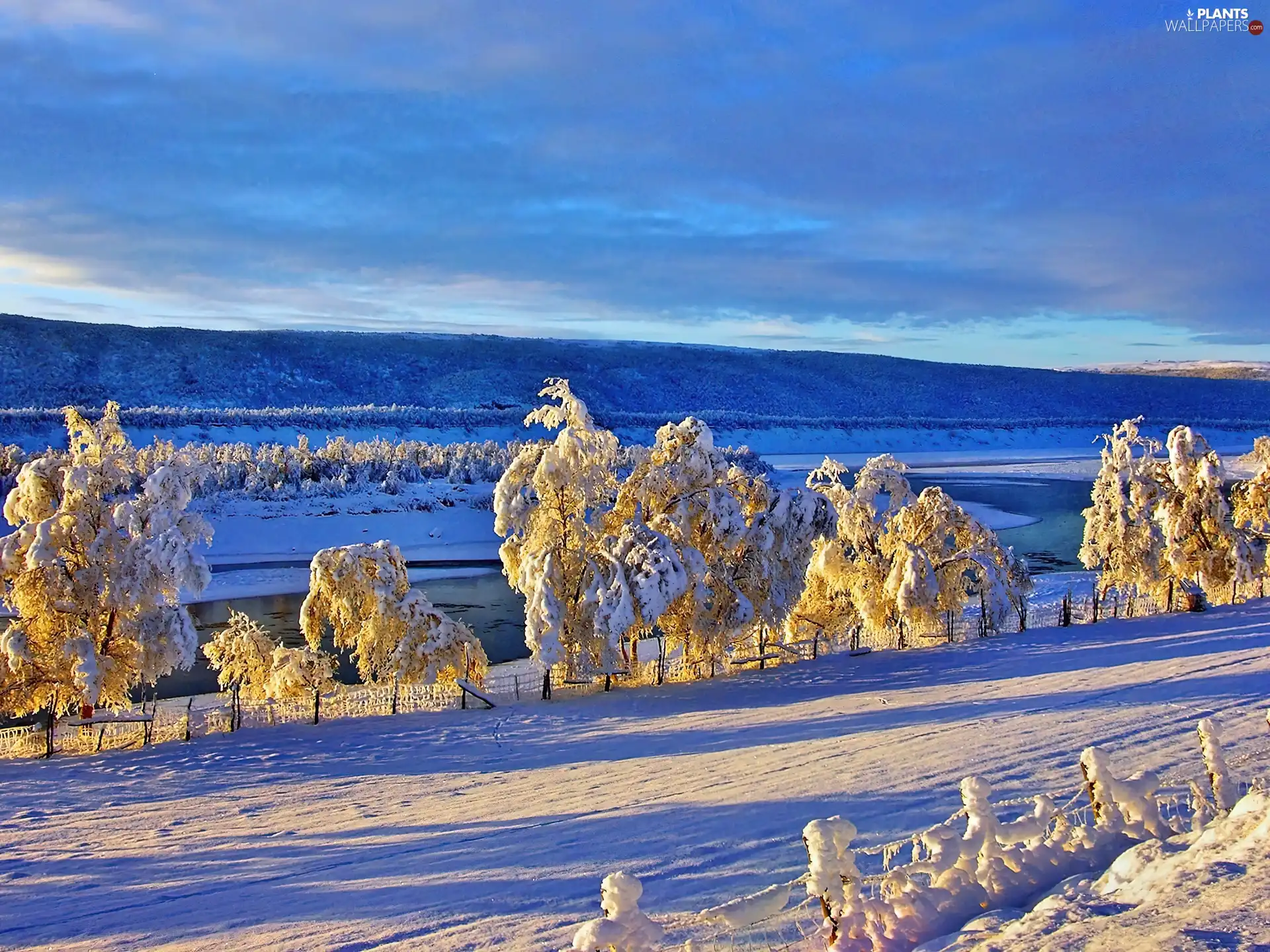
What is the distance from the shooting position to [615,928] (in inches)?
257

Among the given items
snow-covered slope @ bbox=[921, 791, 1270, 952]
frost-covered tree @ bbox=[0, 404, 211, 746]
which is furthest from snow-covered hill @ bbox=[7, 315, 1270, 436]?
snow-covered slope @ bbox=[921, 791, 1270, 952]

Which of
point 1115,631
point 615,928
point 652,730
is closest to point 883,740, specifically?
point 652,730

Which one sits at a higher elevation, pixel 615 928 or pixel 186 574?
pixel 186 574

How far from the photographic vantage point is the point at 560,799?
45.5 feet

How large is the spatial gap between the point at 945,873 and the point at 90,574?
61.2 ft

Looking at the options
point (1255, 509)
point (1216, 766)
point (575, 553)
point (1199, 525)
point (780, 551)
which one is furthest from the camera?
point (1255, 509)

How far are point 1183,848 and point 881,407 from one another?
178134 millimetres

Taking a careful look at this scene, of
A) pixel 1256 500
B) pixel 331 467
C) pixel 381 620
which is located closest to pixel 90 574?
pixel 381 620

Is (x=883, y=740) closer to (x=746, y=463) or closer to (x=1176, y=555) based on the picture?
(x=1176, y=555)

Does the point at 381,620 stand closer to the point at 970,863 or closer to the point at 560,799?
the point at 560,799

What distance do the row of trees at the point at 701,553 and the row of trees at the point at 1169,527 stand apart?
491 cm

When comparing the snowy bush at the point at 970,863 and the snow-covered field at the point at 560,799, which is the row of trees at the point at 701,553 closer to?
the snow-covered field at the point at 560,799

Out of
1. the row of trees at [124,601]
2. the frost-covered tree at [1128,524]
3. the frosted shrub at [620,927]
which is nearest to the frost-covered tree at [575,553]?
the row of trees at [124,601]

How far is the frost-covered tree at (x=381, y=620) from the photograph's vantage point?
21203mm
